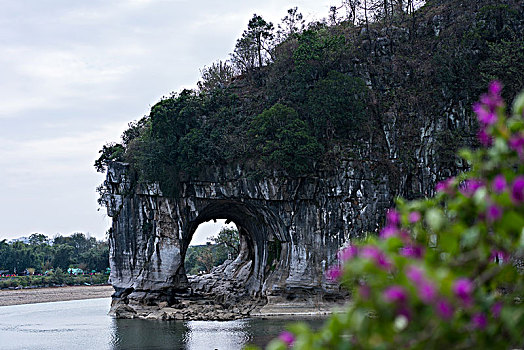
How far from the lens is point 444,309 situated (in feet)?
7.54

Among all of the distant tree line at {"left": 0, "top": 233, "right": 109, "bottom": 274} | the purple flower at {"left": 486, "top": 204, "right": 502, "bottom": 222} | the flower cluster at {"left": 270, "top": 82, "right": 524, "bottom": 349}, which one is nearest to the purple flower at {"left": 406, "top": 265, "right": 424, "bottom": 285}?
the flower cluster at {"left": 270, "top": 82, "right": 524, "bottom": 349}

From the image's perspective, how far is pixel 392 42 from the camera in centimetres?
3250

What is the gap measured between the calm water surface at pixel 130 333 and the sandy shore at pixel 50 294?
1502 cm

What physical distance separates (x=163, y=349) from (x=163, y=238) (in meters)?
13.0

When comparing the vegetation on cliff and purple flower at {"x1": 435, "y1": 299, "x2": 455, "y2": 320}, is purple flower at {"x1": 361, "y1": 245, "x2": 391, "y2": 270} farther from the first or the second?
the vegetation on cliff

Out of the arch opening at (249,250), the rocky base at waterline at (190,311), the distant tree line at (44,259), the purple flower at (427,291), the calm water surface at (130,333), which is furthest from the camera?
the distant tree line at (44,259)

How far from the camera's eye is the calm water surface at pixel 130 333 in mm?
21609

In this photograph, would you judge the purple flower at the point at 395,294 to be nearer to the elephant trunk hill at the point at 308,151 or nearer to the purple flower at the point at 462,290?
the purple flower at the point at 462,290

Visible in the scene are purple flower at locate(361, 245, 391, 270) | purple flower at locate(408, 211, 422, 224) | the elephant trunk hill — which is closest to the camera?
purple flower at locate(361, 245, 391, 270)

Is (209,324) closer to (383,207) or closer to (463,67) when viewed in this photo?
(383,207)

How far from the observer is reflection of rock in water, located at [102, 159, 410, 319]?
3034 centimetres

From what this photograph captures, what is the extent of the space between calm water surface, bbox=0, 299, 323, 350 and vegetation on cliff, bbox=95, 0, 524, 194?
25.2 feet

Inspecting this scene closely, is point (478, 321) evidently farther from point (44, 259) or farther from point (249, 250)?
point (44, 259)

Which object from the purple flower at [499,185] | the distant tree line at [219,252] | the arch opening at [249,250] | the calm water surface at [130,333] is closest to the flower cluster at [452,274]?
the purple flower at [499,185]
